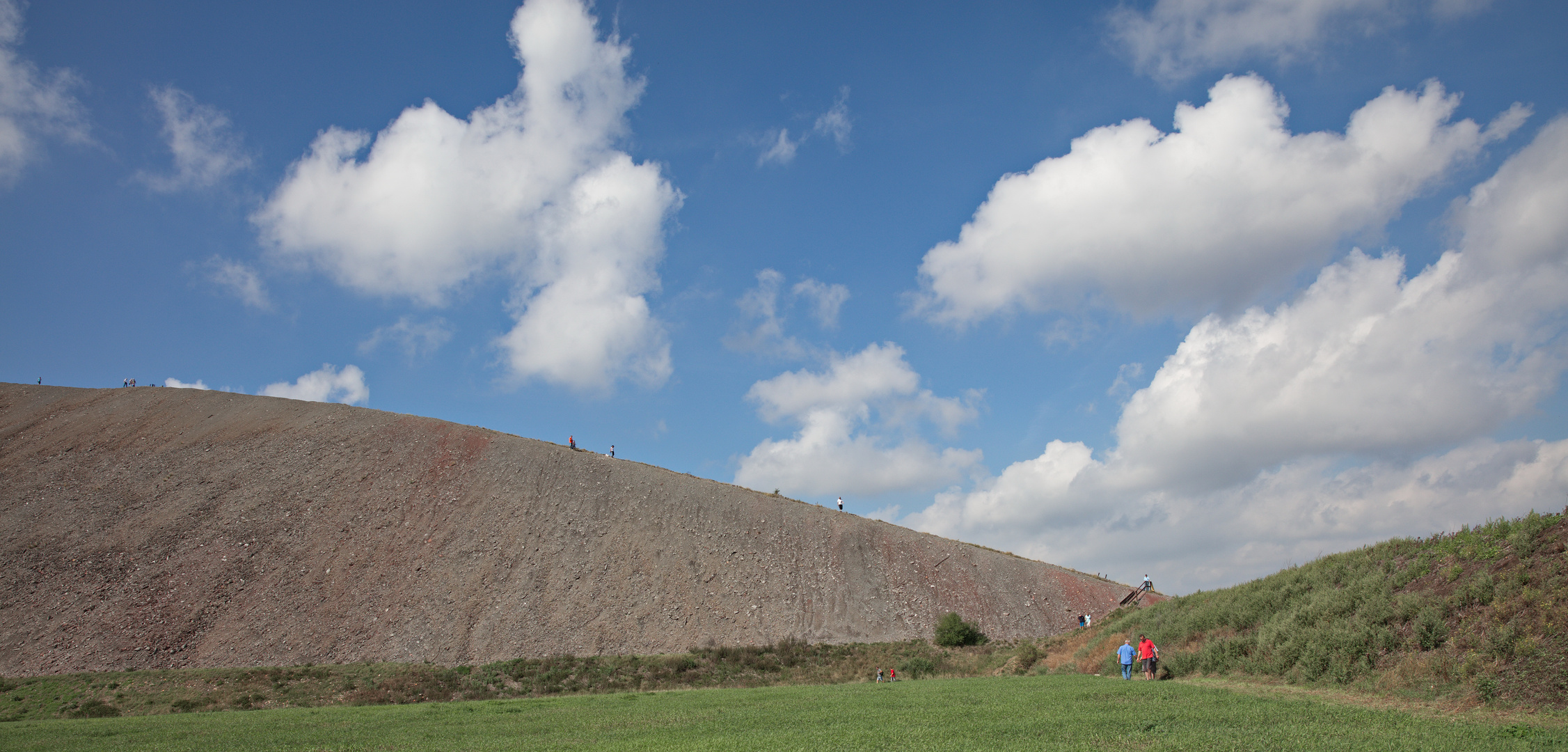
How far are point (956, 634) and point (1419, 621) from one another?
Answer: 114ft

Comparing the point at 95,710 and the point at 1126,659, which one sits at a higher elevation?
the point at 1126,659

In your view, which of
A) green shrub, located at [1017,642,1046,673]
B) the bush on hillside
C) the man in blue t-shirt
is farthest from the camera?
the bush on hillside

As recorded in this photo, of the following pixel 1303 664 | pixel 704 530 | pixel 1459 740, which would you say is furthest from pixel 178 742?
pixel 704 530

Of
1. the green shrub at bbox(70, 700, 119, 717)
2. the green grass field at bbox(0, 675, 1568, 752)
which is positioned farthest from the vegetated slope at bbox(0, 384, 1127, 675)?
the green grass field at bbox(0, 675, 1568, 752)

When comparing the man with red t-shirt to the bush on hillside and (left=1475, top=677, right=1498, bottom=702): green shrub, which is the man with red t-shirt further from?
the bush on hillside

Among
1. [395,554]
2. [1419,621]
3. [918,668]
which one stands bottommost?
[918,668]

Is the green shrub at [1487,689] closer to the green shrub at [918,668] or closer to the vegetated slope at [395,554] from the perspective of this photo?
the green shrub at [918,668]

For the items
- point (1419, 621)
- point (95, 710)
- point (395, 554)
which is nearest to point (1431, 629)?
point (1419, 621)

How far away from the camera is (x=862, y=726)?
1662 cm

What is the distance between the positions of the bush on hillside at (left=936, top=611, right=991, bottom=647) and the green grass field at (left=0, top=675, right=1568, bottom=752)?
2258cm

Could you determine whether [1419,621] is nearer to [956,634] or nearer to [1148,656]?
[1148,656]

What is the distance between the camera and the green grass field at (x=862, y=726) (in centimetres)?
1250

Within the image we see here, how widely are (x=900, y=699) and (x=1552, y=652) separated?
580 inches

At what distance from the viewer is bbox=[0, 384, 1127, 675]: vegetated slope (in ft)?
151
